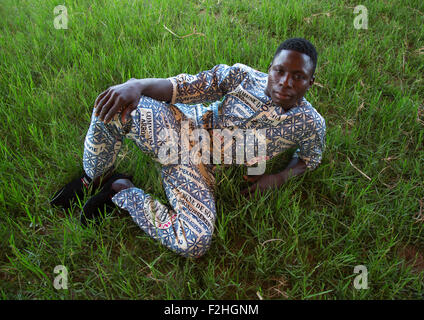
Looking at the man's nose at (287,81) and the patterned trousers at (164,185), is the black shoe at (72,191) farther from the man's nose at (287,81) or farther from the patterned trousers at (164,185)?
the man's nose at (287,81)

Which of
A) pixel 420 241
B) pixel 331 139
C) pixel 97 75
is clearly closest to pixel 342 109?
pixel 331 139

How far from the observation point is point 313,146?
1712 millimetres

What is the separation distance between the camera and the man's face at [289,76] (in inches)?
58.8

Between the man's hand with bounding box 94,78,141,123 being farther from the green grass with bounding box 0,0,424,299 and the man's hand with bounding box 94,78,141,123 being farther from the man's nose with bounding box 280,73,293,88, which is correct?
the man's nose with bounding box 280,73,293,88

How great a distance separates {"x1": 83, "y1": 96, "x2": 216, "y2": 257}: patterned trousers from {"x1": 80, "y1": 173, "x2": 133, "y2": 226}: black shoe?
7cm

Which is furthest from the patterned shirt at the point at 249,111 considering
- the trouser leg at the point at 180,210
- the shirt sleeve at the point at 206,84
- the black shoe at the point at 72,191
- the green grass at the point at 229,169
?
the black shoe at the point at 72,191

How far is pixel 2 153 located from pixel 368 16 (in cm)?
325

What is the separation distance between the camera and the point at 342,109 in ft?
7.43

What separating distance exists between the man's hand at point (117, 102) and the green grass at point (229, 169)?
453 mm

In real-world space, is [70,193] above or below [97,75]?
below

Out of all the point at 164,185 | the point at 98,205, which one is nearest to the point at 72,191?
the point at 98,205

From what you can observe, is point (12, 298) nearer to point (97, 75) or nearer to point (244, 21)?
point (97, 75)

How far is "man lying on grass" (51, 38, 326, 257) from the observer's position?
4.90 ft

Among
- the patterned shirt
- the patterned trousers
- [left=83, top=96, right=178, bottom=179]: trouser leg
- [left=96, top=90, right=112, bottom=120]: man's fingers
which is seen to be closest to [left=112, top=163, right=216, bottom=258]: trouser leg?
the patterned trousers
